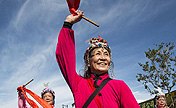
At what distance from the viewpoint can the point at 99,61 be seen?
2359 mm

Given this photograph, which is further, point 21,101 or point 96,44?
point 21,101

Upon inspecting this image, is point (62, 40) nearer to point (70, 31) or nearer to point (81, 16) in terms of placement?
point (70, 31)

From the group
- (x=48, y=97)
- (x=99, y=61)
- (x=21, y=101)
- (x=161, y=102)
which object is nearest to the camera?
(x=99, y=61)

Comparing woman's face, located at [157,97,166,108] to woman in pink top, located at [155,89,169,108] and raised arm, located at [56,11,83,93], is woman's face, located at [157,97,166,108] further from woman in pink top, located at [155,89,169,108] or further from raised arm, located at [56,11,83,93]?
raised arm, located at [56,11,83,93]

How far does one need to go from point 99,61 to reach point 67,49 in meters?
0.60

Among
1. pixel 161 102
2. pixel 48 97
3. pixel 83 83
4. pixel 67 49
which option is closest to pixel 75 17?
pixel 67 49

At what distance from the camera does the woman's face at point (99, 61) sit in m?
2.33

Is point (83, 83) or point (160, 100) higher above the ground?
point (83, 83)

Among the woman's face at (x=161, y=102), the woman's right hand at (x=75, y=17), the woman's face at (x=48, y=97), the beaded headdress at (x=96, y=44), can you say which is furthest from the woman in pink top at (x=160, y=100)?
the woman's right hand at (x=75, y=17)

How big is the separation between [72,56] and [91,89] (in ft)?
1.64

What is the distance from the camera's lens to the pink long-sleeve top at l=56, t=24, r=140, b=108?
1950 mm

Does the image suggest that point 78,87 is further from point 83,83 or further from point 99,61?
point 99,61

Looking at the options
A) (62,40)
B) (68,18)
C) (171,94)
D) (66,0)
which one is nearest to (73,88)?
(62,40)

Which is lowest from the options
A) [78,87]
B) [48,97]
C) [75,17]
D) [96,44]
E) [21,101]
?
[78,87]
